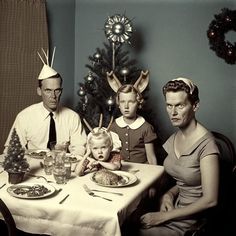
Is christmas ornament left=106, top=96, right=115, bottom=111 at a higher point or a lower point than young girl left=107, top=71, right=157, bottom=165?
higher

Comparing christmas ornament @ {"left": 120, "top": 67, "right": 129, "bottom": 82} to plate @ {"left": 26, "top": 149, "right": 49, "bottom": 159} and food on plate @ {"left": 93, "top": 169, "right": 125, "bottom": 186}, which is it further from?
food on plate @ {"left": 93, "top": 169, "right": 125, "bottom": 186}

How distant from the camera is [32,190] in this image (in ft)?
6.33

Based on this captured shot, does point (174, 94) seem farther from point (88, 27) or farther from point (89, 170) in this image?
point (88, 27)

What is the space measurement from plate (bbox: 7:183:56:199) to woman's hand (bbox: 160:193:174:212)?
0.68 m

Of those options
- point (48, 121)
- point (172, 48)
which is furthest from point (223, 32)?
point (48, 121)

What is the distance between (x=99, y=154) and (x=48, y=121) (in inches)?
46.3

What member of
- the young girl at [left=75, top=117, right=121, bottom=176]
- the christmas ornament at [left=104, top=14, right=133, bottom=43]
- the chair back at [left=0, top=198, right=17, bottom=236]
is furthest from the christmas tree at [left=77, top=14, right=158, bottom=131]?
the chair back at [left=0, top=198, right=17, bottom=236]

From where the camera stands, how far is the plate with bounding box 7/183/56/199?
1.87 meters

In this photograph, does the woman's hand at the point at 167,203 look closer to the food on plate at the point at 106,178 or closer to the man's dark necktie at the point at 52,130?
the food on plate at the point at 106,178

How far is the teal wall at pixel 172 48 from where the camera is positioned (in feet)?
13.7

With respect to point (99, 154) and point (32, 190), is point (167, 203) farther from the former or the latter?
point (32, 190)

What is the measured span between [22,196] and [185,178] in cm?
86

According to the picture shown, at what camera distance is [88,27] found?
4703mm

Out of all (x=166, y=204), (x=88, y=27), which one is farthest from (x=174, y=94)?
(x=88, y=27)
